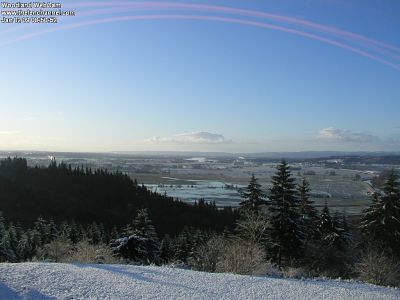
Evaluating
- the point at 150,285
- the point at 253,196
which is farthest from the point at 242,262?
the point at 253,196

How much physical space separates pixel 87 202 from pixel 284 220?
371 feet

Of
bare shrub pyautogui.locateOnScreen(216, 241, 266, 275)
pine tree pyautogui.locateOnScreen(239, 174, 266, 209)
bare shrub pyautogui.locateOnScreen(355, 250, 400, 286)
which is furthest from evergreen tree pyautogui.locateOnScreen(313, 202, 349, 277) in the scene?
bare shrub pyautogui.locateOnScreen(216, 241, 266, 275)

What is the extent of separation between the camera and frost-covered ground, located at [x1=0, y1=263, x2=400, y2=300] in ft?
50.6

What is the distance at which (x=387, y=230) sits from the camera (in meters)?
35.8

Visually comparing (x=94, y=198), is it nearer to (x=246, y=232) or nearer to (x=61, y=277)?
(x=246, y=232)

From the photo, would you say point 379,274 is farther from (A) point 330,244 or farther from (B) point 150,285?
(A) point 330,244

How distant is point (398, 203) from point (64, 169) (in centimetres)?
14274

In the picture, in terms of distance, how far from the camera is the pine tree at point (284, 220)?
3709 cm

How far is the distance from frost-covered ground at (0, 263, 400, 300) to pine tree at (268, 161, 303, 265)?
16.0 metres

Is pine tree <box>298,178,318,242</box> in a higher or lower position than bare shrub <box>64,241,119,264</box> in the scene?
higher

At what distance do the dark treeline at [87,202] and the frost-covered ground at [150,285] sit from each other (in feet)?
277

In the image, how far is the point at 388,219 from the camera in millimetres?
35906

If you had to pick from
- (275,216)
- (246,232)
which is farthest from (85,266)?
(275,216)

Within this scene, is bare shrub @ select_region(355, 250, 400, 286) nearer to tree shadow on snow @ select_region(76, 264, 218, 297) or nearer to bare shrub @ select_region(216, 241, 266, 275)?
bare shrub @ select_region(216, 241, 266, 275)
